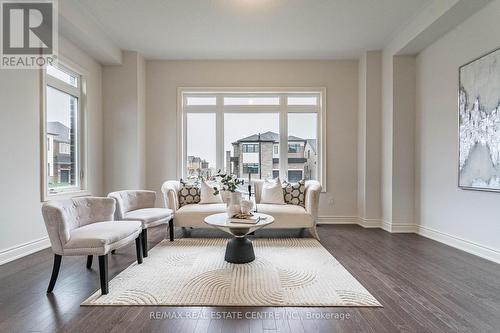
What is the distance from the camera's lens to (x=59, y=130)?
394cm

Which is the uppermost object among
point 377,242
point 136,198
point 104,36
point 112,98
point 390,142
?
point 104,36

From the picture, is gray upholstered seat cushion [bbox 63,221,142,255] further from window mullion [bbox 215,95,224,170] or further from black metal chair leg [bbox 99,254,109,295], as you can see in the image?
window mullion [bbox 215,95,224,170]

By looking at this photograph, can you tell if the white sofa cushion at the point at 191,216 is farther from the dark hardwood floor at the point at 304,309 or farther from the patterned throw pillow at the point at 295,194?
the patterned throw pillow at the point at 295,194

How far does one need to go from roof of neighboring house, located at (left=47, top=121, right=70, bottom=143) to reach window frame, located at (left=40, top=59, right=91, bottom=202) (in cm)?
21

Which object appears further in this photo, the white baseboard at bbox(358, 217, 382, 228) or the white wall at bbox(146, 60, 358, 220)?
the white wall at bbox(146, 60, 358, 220)

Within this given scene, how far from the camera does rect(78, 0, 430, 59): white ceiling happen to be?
339cm

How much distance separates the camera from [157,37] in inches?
165

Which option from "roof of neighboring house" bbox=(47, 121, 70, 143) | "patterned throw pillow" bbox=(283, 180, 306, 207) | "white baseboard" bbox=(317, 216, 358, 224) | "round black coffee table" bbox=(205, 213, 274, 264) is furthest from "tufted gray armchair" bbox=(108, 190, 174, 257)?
"white baseboard" bbox=(317, 216, 358, 224)

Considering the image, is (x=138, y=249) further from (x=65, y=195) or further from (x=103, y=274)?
(x=65, y=195)

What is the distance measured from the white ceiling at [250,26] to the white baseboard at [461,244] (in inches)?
119

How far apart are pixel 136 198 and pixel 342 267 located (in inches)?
106

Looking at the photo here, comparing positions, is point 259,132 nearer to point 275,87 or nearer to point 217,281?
point 275,87

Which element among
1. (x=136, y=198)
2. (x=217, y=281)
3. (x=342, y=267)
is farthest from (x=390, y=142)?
(x=136, y=198)

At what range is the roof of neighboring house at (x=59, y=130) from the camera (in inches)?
147
